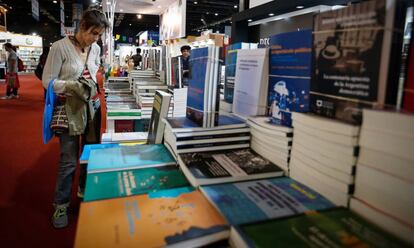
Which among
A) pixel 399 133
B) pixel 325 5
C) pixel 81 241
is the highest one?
pixel 325 5

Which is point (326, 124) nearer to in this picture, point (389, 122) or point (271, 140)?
point (389, 122)

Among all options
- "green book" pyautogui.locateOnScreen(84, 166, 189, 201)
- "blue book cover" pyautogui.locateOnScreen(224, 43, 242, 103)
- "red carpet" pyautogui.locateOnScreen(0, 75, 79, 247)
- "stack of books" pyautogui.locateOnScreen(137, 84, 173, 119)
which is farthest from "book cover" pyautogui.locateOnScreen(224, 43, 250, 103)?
"red carpet" pyautogui.locateOnScreen(0, 75, 79, 247)

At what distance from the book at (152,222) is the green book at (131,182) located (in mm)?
59

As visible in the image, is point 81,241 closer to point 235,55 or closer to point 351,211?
point 351,211

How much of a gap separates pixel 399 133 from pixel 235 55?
Answer: 998mm

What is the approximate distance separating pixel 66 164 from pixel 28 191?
117 centimetres

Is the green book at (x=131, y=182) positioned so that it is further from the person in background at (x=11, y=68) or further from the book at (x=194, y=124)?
the person in background at (x=11, y=68)

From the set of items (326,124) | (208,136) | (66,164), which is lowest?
(66,164)

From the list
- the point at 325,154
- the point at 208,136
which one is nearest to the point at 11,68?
the point at 208,136

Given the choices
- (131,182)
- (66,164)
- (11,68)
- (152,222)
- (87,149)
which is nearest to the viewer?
(152,222)

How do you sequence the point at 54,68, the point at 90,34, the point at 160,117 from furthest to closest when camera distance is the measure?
the point at 90,34 < the point at 54,68 < the point at 160,117

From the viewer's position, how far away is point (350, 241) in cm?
72

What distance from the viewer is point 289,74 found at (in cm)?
114

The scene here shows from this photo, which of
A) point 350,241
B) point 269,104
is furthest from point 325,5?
point 350,241
